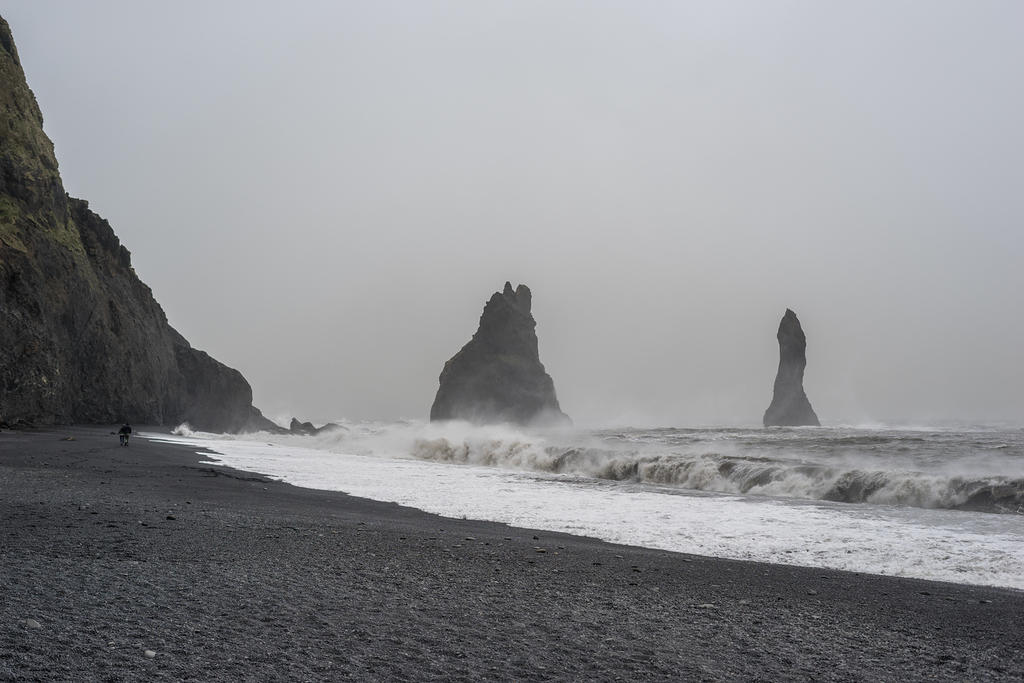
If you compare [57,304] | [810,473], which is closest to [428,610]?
[810,473]

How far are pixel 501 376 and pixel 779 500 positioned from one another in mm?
84265

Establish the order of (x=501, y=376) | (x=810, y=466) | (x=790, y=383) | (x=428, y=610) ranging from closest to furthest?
1. (x=428, y=610)
2. (x=810, y=466)
3. (x=790, y=383)
4. (x=501, y=376)

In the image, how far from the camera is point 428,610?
4.77 metres

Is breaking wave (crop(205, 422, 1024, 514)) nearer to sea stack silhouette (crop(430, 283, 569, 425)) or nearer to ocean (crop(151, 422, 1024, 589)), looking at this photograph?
ocean (crop(151, 422, 1024, 589))

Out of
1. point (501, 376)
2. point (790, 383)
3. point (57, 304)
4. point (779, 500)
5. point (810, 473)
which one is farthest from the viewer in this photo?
point (501, 376)

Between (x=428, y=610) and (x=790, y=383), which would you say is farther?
(x=790, y=383)

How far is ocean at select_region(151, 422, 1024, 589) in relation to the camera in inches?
363

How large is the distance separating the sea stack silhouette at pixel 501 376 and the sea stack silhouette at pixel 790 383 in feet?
100

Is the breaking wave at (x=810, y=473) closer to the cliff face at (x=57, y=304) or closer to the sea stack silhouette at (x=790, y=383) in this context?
the cliff face at (x=57, y=304)

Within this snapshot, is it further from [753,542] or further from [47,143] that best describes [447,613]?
[47,143]

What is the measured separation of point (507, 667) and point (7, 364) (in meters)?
37.5

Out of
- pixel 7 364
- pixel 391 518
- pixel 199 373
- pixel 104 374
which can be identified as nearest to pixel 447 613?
pixel 391 518

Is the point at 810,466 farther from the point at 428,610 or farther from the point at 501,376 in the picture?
the point at 501,376

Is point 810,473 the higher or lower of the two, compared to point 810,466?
lower
